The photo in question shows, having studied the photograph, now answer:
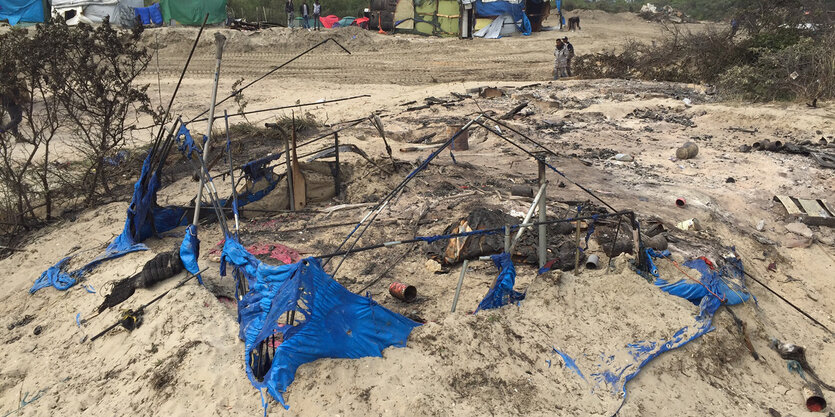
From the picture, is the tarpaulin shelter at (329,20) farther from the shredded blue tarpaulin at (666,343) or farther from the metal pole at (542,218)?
the shredded blue tarpaulin at (666,343)

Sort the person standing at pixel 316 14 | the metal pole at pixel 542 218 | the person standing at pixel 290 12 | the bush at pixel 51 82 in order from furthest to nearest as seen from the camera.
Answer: the person standing at pixel 290 12, the person standing at pixel 316 14, the bush at pixel 51 82, the metal pole at pixel 542 218

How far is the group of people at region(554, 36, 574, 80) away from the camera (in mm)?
13914

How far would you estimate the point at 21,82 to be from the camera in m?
6.13

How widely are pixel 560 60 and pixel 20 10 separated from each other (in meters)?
18.3

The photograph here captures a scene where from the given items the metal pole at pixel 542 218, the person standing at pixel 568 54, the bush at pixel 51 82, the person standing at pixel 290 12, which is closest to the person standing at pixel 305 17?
the person standing at pixel 290 12

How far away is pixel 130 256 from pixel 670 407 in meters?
4.75

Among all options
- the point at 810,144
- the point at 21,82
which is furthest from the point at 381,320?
the point at 810,144

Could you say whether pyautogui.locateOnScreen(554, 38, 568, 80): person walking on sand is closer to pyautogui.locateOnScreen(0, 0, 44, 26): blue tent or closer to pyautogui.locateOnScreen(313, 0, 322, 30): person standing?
pyautogui.locateOnScreen(313, 0, 322, 30): person standing

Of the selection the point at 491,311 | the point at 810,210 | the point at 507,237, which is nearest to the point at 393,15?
the point at 810,210

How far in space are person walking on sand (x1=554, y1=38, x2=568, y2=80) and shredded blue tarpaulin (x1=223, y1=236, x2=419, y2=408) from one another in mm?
12101

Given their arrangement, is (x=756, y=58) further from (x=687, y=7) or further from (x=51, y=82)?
(x=687, y=7)

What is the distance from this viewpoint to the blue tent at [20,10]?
60.2ft

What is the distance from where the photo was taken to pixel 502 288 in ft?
12.8

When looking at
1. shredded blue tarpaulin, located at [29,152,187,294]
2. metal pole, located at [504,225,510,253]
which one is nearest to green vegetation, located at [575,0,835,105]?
metal pole, located at [504,225,510,253]
